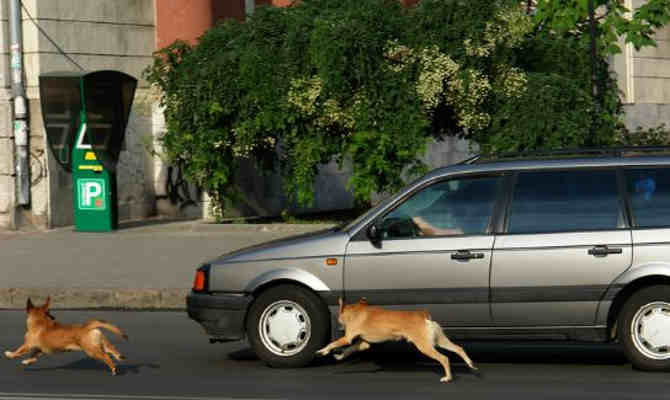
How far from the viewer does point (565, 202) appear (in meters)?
9.05

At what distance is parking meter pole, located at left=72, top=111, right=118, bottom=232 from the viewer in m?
20.5

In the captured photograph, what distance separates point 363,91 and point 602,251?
1100 cm

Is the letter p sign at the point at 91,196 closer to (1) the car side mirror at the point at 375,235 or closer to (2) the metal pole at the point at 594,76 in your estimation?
(2) the metal pole at the point at 594,76

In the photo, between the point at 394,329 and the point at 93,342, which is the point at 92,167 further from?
the point at 394,329

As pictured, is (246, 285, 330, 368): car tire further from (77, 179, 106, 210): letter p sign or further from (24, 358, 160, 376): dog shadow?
(77, 179, 106, 210): letter p sign

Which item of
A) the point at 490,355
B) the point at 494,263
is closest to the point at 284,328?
the point at 494,263

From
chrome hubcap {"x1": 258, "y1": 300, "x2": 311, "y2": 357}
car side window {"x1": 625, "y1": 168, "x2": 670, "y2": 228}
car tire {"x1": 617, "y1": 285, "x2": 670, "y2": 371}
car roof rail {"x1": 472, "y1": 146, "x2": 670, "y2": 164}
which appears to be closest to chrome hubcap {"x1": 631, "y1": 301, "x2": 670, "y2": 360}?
car tire {"x1": 617, "y1": 285, "x2": 670, "y2": 371}

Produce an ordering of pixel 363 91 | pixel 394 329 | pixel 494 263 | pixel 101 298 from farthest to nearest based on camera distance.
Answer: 1. pixel 363 91
2. pixel 101 298
3. pixel 494 263
4. pixel 394 329

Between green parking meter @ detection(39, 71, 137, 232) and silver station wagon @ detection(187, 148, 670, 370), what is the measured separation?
37.5 ft

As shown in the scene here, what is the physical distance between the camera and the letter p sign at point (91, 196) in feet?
67.5

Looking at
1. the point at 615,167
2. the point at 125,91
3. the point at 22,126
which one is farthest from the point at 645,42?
the point at 615,167

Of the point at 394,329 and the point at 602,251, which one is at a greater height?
the point at 602,251

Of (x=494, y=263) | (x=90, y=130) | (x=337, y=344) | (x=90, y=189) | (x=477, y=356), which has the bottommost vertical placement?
(x=477, y=356)

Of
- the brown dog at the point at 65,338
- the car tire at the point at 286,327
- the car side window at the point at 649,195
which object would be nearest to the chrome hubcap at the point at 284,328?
the car tire at the point at 286,327
